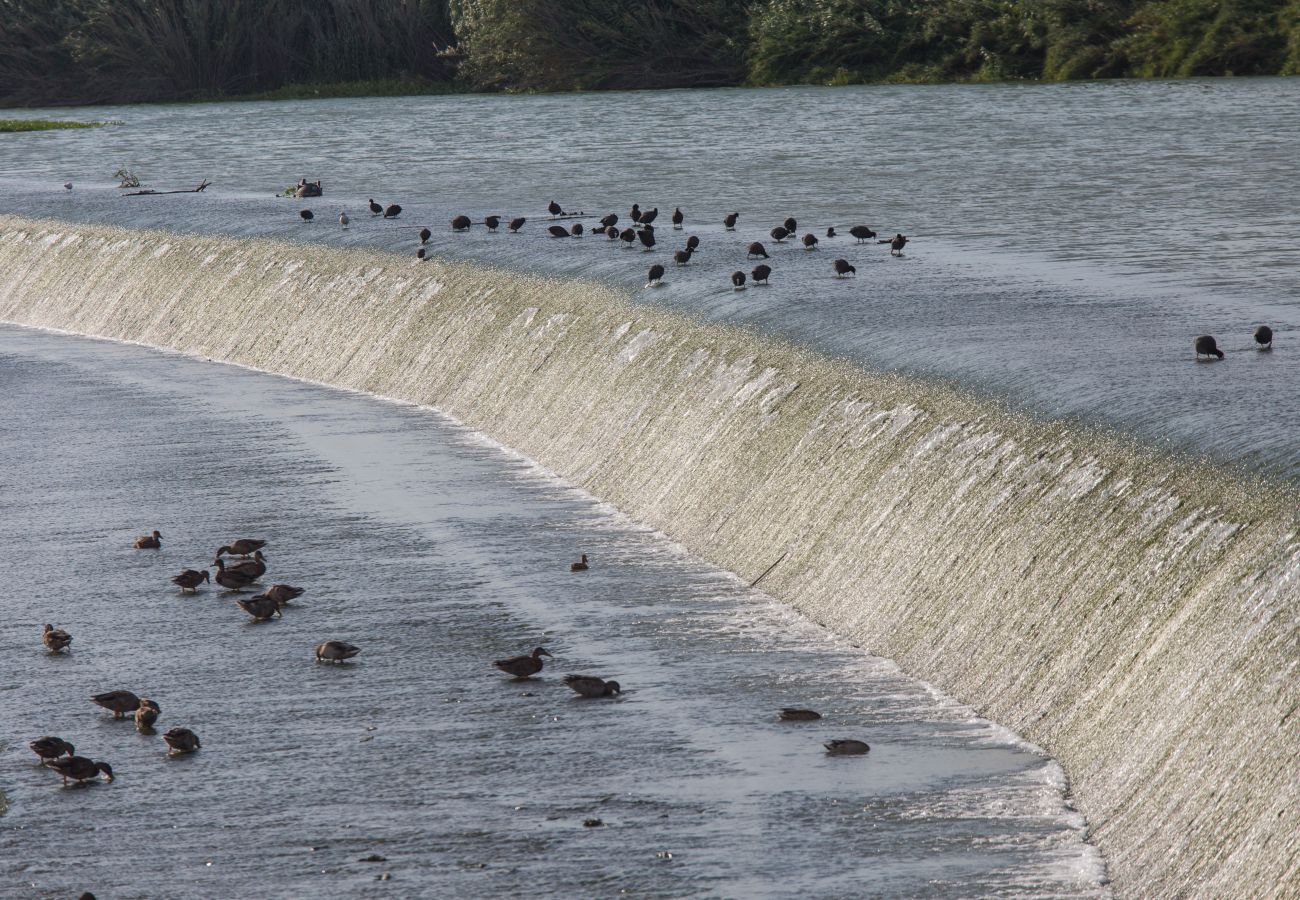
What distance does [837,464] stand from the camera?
12641 mm

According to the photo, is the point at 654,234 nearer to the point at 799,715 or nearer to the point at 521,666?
the point at 521,666

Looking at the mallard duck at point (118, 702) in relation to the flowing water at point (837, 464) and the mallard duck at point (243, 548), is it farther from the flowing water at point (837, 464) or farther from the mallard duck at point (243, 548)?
the mallard duck at point (243, 548)

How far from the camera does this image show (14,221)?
32312 mm

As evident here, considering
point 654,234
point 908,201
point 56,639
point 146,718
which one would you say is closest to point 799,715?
point 146,718

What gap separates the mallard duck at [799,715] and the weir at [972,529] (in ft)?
2.37

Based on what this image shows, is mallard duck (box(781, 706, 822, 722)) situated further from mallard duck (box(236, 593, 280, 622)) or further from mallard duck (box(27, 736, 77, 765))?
mallard duck (box(236, 593, 280, 622))

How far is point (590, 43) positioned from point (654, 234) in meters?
46.4

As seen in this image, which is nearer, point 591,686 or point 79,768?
point 79,768

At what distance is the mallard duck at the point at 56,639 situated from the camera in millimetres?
11797

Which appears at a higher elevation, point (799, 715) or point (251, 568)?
point (799, 715)

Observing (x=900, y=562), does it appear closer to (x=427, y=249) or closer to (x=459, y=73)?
(x=427, y=249)

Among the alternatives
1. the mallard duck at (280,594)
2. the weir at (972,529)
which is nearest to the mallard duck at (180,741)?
the mallard duck at (280,594)

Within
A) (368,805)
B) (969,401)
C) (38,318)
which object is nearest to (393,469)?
(969,401)

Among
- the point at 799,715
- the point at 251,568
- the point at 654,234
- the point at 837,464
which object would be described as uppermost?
the point at 837,464
